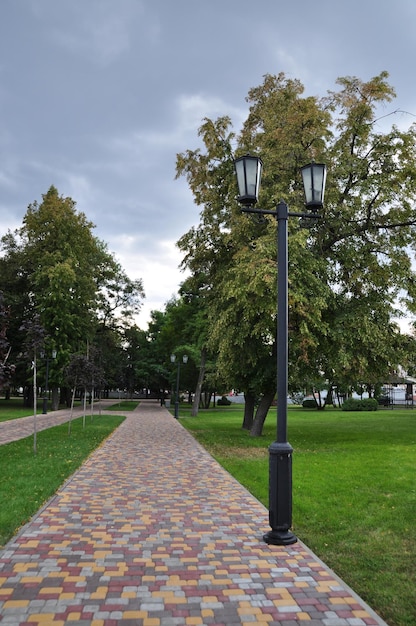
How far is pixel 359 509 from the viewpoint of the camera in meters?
7.24

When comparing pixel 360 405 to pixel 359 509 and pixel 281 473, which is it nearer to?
pixel 359 509

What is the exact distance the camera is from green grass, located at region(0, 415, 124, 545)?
6621mm

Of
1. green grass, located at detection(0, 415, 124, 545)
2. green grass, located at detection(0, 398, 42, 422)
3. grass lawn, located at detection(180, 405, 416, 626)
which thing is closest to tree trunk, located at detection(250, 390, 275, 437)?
grass lawn, located at detection(180, 405, 416, 626)

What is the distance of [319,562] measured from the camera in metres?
4.88

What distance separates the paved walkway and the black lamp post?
31cm

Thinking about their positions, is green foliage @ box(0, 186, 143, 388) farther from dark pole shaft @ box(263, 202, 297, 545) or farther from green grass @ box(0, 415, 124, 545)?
dark pole shaft @ box(263, 202, 297, 545)

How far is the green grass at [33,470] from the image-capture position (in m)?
6.62

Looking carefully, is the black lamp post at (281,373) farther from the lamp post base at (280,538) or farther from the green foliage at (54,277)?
the green foliage at (54,277)

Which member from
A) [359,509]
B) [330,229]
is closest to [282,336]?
[359,509]

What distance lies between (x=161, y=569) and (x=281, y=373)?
253 cm

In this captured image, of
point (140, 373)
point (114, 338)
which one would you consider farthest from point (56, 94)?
point (140, 373)

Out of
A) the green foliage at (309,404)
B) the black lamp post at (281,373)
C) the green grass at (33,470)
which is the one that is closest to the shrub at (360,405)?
the green foliage at (309,404)

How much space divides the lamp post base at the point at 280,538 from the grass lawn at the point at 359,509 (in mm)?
247

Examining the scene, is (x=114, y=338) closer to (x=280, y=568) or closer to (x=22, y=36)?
(x=22, y=36)
